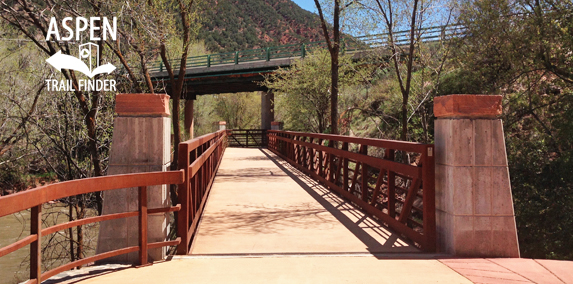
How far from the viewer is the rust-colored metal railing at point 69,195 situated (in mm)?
2730

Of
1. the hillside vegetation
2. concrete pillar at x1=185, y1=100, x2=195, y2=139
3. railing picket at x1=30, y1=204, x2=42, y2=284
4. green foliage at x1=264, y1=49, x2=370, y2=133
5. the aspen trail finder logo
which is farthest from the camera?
the hillside vegetation

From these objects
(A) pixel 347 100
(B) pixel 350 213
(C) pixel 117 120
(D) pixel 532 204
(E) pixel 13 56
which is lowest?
(D) pixel 532 204

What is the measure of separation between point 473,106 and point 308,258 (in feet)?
7.47

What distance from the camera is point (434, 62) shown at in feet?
58.1

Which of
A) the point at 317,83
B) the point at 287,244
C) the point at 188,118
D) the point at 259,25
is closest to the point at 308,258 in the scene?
the point at 287,244

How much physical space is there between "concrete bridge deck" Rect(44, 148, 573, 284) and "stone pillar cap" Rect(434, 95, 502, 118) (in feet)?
4.73

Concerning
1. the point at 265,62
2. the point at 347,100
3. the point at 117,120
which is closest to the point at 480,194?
the point at 117,120

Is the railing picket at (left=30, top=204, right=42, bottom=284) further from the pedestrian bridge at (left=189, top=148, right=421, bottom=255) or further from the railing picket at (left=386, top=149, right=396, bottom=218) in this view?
the railing picket at (left=386, top=149, right=396, bottom=218)

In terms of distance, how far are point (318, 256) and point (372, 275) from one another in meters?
0.84

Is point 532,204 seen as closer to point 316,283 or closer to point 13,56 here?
point 316,283

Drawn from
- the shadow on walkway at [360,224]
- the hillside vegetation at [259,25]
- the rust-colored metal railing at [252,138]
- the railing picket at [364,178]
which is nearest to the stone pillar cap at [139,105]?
the shadow on walkway at [360,224]

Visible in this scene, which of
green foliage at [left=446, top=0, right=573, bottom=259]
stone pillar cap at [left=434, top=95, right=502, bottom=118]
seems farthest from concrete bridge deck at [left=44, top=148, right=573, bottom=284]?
green foliage at [left=446, top=0, right=573, bottom=259]

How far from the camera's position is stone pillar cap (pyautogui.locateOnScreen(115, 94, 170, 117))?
180 inches

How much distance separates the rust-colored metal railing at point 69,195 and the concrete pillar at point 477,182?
→ 9.14 ft
